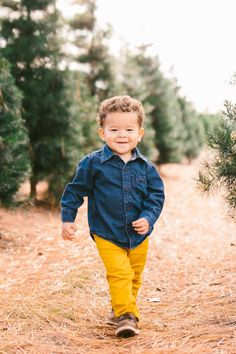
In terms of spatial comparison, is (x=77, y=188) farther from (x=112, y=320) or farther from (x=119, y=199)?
(x=112, y=320)

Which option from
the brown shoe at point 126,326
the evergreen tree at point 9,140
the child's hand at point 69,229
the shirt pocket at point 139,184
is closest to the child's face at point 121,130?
the shirt pocket at point 139,184

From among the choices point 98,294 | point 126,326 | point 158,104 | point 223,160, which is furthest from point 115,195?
point 158,104

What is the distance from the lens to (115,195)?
3.31 meters

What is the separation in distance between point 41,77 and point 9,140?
3364 millimetres

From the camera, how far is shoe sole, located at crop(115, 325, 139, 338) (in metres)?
3.17

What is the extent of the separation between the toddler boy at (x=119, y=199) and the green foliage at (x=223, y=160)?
0.73 metres

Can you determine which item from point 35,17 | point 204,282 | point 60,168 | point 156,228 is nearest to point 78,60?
point 35,17

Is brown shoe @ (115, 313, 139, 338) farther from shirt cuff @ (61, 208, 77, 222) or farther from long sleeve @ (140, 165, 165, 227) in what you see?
shirt cuff @ (61, 208, 77, 222)

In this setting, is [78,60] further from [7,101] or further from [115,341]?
[115,341]

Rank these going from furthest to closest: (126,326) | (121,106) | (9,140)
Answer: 1. (9,140)
2. (121,106)
3. (126,326)

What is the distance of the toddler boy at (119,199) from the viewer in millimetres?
3250

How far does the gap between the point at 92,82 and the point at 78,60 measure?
75 centimetres

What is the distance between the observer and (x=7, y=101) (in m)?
6.63

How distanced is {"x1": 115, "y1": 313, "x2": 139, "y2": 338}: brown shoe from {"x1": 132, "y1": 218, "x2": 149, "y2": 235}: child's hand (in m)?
0.57
